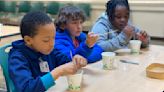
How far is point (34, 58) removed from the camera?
4.61ft

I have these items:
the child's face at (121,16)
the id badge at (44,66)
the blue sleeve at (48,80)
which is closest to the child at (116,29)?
the child's face at (121,16)

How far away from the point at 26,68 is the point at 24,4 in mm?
3699

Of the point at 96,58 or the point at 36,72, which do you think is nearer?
the point at 36,72

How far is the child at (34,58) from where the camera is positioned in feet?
4.02

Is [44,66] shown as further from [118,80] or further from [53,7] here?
[53,7]

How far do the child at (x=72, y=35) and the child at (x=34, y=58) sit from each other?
1.17ft

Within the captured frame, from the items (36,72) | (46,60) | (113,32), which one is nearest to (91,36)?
(46,60)

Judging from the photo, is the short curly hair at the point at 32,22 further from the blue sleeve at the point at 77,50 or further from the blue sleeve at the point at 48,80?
the blue sleeve at the point at 77,50

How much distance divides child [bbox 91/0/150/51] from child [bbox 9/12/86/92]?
0.73 m

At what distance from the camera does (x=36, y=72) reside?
1433 mm

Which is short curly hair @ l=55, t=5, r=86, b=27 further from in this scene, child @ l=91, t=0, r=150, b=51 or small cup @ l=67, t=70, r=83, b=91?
small cup @ l=67, t=70, r=83, b=91

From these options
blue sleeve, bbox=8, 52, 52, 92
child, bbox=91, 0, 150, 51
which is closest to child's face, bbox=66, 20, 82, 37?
child, bbox=91, 0, 150, 51

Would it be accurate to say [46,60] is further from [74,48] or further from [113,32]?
[113,32]

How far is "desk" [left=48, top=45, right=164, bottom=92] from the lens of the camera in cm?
129
